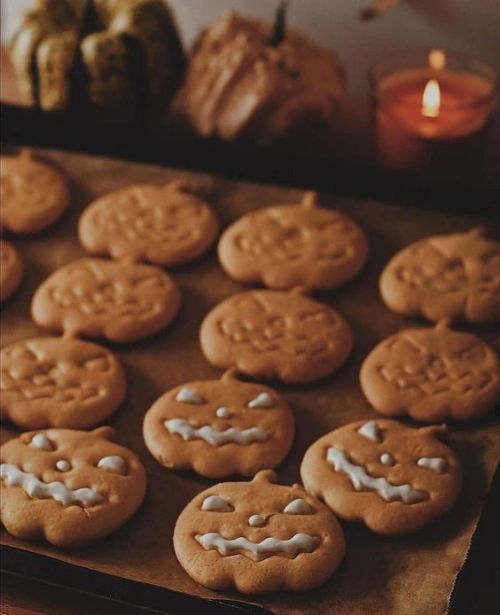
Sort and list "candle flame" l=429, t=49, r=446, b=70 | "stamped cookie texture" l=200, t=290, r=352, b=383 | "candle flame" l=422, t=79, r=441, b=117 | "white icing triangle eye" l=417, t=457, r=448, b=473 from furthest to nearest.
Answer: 1. "candle flame" l=429, t=49, r=446, b=70
2. "candle flame" l=422, t=79, r=441, b=117
3. "stamped cookie texture" l=200, t=290, r=352, b=383
4. "white icing triangle eye" l=417, t=457, r=448, b=473

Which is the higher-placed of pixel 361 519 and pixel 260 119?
pixel 260 119

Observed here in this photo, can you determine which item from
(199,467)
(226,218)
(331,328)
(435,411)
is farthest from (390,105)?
(199,467)

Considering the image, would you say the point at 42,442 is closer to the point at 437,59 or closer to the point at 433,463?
the point at 433,463

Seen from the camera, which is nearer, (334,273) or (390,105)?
(334,273)

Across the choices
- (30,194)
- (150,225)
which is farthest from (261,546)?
(30,194)

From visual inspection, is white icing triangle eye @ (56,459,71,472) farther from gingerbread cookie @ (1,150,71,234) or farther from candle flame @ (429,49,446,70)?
candle flame @ (429,49,446,70)

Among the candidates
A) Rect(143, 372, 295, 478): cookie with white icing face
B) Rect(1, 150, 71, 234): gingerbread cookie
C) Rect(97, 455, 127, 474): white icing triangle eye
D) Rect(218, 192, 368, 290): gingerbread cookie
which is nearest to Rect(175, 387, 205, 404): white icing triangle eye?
Rect(143, 372, 295, 478): cookie with white icing face

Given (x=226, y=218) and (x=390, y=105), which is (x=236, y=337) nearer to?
(x=226, y=218)
